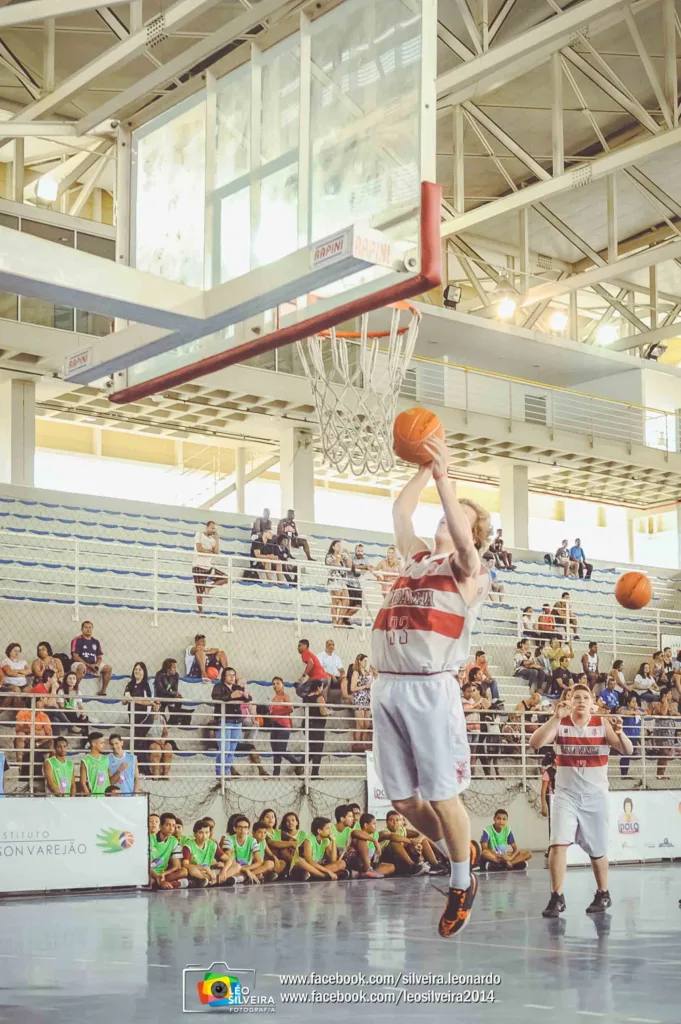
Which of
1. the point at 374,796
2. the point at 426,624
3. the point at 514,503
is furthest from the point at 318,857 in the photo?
the point at 514,503

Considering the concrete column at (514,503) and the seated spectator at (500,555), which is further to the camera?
the concrete column at (514,503)

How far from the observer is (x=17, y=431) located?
2245 cm

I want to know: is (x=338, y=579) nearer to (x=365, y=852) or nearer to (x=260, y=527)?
(x=260, y=527)

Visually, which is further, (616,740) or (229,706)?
(229,706)

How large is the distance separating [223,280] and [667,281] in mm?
25106

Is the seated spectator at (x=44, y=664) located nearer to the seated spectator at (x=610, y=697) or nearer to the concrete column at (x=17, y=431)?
the concrete column at (x=17, y=431)

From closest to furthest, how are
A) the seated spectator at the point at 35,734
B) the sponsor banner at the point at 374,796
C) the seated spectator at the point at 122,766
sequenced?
the seated spectator at the point at 122,766, the seated spectator at the point at 35,734, the sponsor banner at the point at 374,796

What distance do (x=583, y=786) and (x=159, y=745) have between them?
627cm

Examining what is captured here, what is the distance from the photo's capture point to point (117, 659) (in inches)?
687

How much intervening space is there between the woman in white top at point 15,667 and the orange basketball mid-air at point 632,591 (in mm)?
7438

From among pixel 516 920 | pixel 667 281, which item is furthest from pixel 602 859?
pixel 667 281

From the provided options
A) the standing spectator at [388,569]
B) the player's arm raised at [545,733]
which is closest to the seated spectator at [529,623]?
the standing spectator at [388,569]

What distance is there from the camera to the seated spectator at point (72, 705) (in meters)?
14.5

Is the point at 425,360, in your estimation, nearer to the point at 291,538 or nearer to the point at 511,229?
the point at 511,229
